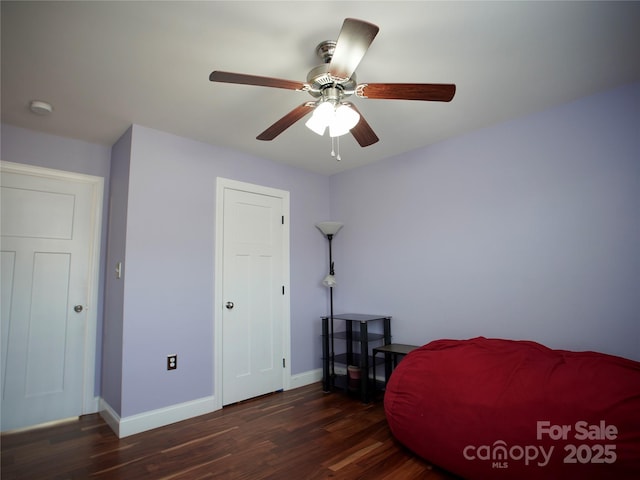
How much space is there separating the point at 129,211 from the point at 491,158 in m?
3.10

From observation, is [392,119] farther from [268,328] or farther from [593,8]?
[268,328]

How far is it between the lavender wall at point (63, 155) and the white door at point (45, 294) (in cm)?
8

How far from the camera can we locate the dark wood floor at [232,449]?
213cm

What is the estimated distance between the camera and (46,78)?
2252 millimetres

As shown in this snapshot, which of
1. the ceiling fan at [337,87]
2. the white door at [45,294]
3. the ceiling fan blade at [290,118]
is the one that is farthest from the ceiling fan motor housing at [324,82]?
the white door at [45,294]

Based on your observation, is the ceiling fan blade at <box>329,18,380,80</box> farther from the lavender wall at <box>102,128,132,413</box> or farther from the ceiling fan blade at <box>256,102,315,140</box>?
the lavender wall at <box>102,128,132,413</box>

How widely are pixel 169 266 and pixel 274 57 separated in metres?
1.94

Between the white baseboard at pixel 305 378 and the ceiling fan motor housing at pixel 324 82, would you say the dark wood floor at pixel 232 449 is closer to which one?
the white baseboard at pixel 305 378

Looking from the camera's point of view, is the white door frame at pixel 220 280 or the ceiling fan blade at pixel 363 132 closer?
the ceiling fan blade at pixel 363 132

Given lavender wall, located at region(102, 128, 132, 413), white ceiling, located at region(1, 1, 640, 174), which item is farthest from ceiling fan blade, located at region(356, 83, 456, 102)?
lavender wall, located at region(102, 128, 132, 413)

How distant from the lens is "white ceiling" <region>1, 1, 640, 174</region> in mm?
1742

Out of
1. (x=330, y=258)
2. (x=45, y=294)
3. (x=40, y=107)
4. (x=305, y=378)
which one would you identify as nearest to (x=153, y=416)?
(x=45, y=294)

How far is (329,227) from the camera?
4074mm

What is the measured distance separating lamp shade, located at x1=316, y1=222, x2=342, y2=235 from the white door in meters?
2.29
